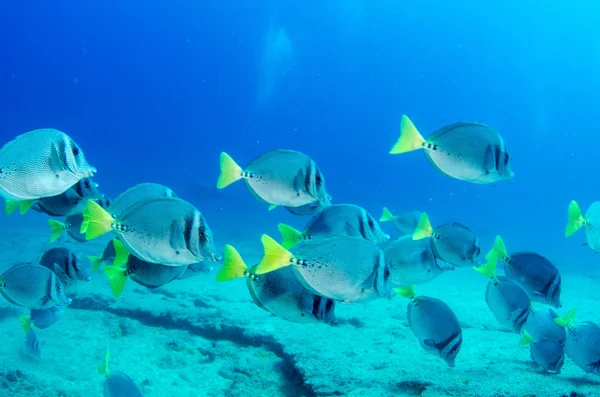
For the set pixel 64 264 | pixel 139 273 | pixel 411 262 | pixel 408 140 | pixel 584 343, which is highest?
pixel 408 140

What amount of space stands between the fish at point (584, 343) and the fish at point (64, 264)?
4.41 metres

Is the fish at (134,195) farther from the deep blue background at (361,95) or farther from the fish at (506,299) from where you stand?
the deep blue background at (361,95)

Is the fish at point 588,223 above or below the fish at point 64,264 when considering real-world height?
above

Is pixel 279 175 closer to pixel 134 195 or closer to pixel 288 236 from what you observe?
pixel 288 236

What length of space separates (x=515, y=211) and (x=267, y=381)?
249 ft

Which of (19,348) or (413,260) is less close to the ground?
(413,260)

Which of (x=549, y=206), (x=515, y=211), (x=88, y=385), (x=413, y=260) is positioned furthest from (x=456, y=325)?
(x=549, y=206)

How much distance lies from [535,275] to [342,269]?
87.6 inches

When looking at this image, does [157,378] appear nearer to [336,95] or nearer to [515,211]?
[515,211]

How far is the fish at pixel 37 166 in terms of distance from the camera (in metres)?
2.35

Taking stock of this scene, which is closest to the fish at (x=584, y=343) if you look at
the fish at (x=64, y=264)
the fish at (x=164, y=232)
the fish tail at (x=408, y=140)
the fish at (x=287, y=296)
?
the fish tail at (x=408, y=140)

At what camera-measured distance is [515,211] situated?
70625mm

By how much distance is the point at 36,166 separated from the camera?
7.72ft

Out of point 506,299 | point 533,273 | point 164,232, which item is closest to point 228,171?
point 164,232
